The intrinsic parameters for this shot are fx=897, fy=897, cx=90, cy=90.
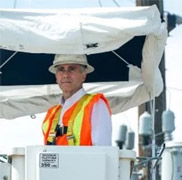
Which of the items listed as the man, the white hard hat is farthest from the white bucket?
the white hard hat

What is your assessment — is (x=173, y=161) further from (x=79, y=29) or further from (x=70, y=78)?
(x=79, y=29)

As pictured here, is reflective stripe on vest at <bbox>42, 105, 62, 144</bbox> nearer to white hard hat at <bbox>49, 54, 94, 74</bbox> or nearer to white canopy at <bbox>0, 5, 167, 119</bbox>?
white hard hat at <bbox>49, 54, 94, 74</bbox>

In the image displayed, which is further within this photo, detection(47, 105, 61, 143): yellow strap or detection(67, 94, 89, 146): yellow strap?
detection(47, 105, 61, 143): yellow strap

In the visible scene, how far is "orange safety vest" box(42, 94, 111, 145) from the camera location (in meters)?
6.54

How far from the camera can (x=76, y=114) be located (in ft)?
22.0

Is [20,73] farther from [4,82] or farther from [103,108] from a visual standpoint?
[103,108]

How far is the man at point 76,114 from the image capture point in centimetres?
654

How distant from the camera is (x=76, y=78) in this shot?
7059 millimetres

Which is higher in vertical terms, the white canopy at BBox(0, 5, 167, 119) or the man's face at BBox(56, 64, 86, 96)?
the white canopy at BBox(0, 5, 167, 119)

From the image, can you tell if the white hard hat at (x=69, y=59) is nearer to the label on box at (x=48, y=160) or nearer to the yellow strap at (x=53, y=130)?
the yellow strap at (x=53, y=130)

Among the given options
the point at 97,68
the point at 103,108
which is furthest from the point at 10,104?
the point at 103,108

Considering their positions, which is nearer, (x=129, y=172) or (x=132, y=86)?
(x=129, y=172)

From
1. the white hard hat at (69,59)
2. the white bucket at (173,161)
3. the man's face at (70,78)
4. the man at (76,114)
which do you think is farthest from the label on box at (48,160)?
the white bucket at (173,161)

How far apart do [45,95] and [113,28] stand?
2.15 m
